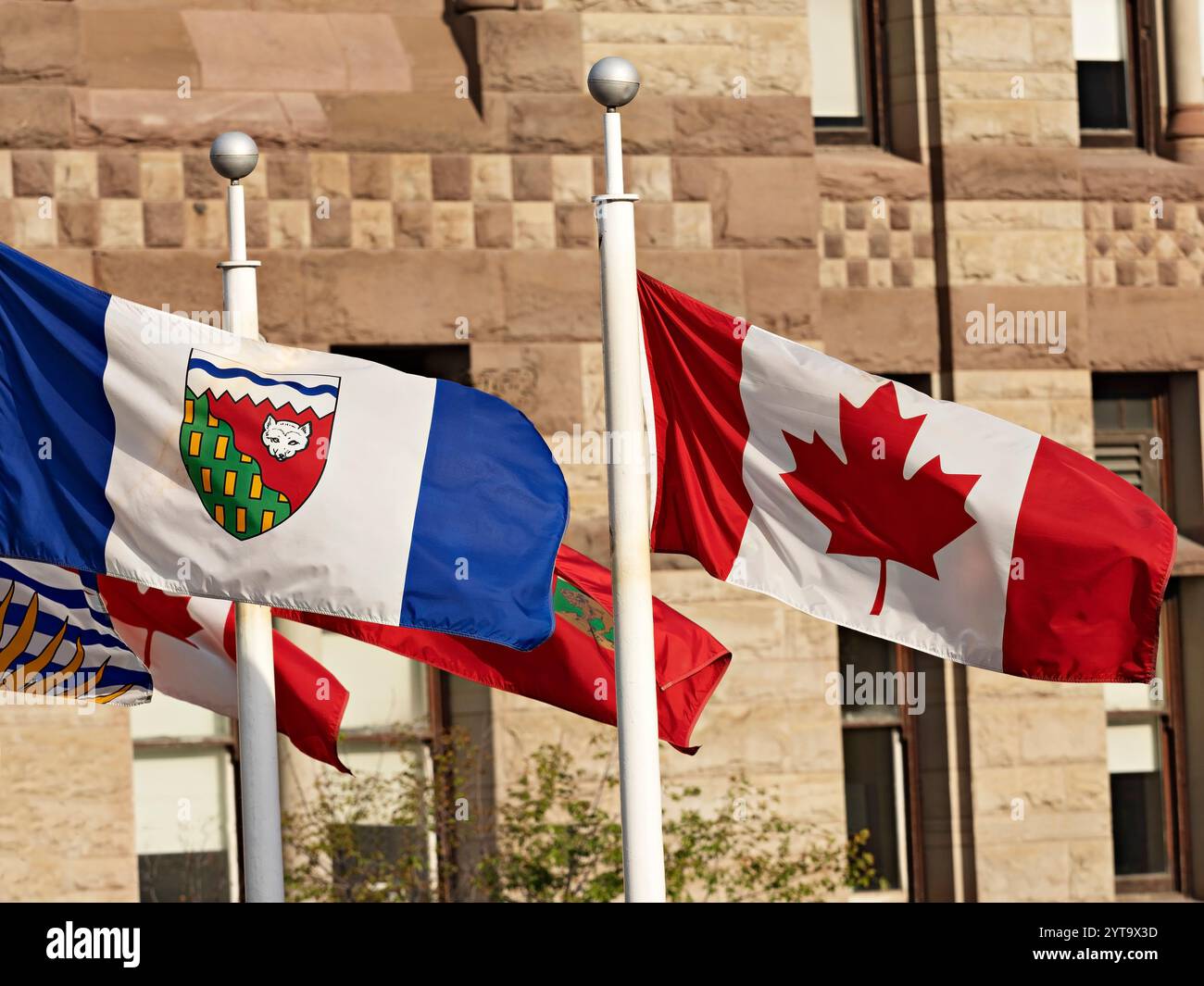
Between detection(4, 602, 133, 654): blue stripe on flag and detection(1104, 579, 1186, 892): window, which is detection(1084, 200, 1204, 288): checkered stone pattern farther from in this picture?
detection(4, 602, 133, 654): blue stripe on flag

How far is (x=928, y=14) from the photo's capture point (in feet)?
43.5

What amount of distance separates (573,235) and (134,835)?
14.1 ft

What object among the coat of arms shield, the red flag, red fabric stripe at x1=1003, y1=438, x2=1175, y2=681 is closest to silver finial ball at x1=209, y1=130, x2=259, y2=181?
the coat of arms shield

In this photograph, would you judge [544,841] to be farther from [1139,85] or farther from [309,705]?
[1139,85]

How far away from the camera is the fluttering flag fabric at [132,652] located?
9.18 metres

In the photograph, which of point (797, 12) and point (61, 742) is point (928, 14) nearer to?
point (797, 12)

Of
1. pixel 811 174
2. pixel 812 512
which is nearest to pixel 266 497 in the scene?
pixel 812 512

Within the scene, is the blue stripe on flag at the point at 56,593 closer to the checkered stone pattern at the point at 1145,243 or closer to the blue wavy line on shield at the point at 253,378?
the blue wavy line on shield at the point at 253,378

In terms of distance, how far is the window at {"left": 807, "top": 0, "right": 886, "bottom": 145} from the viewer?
44.4 ft

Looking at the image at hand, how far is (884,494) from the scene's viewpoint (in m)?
7.95

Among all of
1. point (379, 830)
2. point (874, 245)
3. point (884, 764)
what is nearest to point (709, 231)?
point (874, 245)

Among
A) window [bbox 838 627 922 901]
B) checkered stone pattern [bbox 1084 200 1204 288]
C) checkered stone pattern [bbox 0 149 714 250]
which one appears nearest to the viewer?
checkered stone pattern [bbox 0 149 714 250]

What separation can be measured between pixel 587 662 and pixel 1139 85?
7.28 m

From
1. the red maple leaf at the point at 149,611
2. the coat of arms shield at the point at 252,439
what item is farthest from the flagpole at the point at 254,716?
the red maple leaf at the point at 149,611
